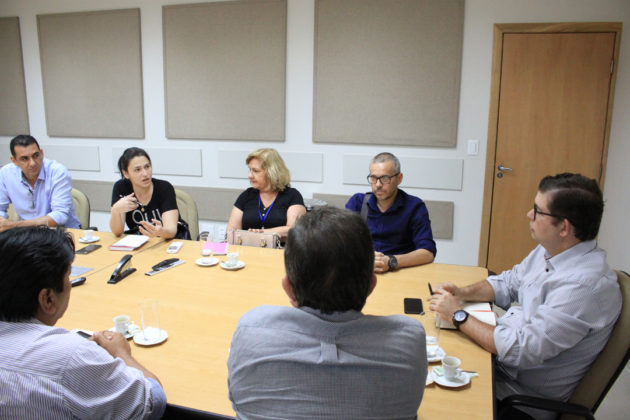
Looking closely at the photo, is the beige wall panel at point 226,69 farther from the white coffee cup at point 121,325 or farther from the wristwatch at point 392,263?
the white coffee cup at point 121,325

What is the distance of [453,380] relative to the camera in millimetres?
1331

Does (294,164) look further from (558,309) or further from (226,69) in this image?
(558,309)

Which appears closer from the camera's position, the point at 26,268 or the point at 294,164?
the point at 26,268

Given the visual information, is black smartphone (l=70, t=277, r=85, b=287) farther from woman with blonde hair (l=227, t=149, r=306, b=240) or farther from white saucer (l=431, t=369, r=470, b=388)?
white saucer (l=431, t=369, r=470, b=388)

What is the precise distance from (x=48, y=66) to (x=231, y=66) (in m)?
2.17

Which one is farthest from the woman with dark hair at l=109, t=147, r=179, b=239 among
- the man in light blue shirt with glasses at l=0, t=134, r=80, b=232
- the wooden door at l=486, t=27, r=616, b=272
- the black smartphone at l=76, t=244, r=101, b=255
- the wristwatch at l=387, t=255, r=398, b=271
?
the wooden door at l=486, t=27, r=616, b=272

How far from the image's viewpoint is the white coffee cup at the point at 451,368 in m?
1.33

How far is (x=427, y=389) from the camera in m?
1.31

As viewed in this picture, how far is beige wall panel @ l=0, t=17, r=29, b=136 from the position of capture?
4988mm

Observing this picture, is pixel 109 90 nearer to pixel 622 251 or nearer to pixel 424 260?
pixel 424 260

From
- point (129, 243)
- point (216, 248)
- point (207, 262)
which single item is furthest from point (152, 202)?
point (207, 262)

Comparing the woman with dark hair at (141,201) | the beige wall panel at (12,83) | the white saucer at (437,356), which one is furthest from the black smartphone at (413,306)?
the beige wall panel at (12,83)

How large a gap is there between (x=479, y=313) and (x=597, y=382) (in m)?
0.44

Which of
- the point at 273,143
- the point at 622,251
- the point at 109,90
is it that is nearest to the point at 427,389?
the point at 622,251
